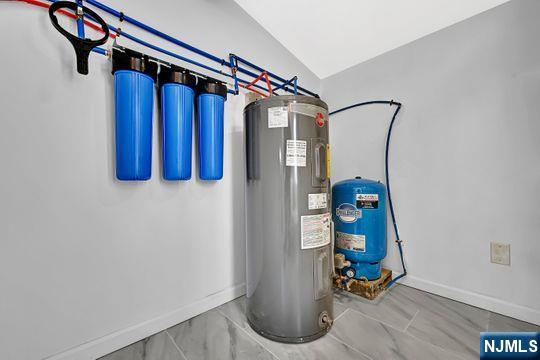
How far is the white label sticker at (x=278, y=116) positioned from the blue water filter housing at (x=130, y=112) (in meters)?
0.55

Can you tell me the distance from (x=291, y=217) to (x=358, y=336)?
0.67 meters

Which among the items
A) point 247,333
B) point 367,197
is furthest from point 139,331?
point 367,197

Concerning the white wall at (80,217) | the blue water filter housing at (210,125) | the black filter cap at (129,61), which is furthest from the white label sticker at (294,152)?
the black filter cap at (129,61)

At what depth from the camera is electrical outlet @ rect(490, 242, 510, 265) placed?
123 centimetres

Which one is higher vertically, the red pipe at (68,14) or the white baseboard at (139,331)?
the red pipe at (68,14)

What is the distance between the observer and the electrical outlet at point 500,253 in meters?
1.23

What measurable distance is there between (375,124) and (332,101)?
19.2 inches

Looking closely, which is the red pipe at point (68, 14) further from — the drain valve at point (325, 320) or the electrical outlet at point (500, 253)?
the electrical outlet at point (500, 253)

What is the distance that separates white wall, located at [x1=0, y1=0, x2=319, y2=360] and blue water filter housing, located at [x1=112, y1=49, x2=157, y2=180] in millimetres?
116

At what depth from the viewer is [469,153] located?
135cm

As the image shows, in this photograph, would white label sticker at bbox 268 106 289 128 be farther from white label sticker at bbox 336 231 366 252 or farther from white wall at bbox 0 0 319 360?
white label sticker at bbox 336 231 366 252

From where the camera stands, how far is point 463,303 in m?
1.35

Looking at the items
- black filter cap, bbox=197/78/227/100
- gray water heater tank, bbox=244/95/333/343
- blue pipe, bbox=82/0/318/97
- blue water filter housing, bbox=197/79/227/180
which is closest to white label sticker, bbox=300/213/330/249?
gray water heater tank, bbox=244/95/333/343

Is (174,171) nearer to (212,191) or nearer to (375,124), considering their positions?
(212,191)
